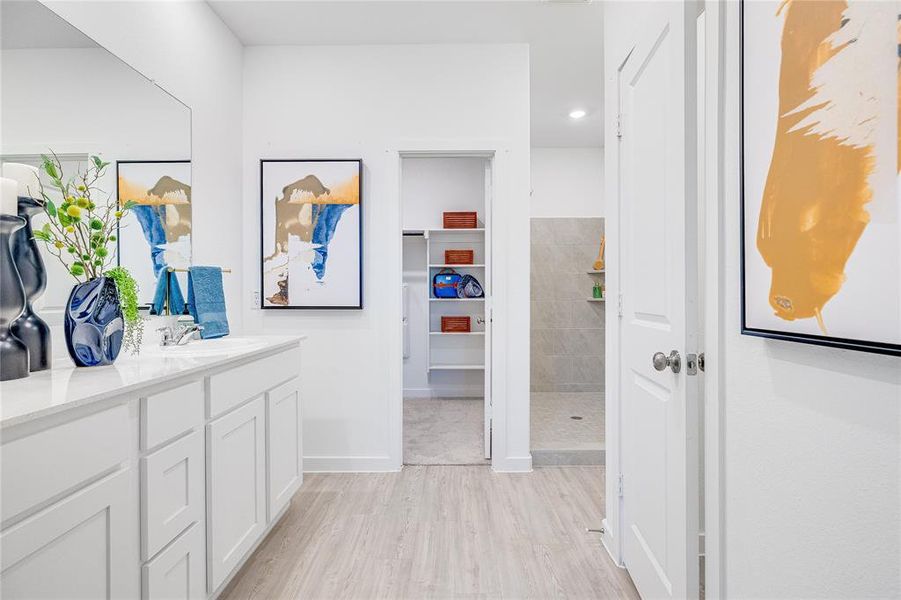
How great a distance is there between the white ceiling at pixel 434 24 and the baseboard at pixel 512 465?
273 centimetres

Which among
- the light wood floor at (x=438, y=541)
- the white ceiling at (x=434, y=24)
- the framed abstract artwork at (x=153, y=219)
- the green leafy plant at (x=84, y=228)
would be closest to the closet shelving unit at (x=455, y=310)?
the white ceiling at (x=434, y=24)

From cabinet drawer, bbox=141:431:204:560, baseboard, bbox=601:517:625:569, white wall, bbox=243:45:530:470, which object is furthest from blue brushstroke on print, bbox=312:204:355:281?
baseboard, bbox=601:517:625:569

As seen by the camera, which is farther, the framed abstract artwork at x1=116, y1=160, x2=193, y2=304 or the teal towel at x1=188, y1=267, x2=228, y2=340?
the teal towel at x1=188, y1=267, x2=228, y2=340

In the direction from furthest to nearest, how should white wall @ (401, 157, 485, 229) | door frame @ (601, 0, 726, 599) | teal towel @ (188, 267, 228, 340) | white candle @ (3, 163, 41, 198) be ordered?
white wall @ (401, 157, 485, 229) → teal towel @ (188, 267, 228, 340) → white candle @ (3, 163, 41, 198) → door frame @ (601, 0, 726, 599)

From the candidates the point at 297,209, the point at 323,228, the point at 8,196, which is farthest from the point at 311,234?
the point at 8,196

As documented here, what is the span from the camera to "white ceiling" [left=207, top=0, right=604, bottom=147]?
256cm

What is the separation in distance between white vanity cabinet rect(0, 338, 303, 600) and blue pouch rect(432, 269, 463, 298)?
109 inches

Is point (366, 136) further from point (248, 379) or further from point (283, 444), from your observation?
point (283, 444)

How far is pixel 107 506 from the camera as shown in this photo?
1.07 m

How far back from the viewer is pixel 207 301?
7.57 ft

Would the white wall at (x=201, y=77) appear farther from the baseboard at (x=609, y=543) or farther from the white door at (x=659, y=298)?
the baseboard at (x=609, y=543)

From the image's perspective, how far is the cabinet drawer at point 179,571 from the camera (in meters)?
1.23

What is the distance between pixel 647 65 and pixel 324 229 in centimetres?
207

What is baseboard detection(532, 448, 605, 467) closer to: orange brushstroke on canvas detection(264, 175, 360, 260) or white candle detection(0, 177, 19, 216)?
orange brushstroke on canvas detection(264, 175, 360, 260)
